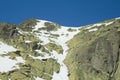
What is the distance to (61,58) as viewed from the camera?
118312 millimetres

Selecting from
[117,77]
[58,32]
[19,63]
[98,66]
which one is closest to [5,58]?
[19,63]

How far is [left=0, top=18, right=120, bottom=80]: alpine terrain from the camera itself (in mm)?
97125

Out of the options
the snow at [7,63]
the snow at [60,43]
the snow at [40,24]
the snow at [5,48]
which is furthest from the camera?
the snow at [40,24]

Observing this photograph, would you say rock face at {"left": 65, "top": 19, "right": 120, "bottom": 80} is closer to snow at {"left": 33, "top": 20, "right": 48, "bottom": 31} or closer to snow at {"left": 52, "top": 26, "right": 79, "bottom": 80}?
snow at {"left": 52, "top": 26, "right": 79, "bottom": 80}

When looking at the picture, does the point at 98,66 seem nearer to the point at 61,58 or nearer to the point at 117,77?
the point at 117,77

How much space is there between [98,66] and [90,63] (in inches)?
127

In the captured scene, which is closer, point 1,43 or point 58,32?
point 1,43

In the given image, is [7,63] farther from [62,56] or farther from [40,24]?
[40,24]

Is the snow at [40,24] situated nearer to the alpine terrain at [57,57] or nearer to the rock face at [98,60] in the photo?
the alpine terrain at [57,57]

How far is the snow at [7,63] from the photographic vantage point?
9597 centimetres

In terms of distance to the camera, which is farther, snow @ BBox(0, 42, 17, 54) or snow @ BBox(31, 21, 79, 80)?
snow @ BBox(0, 42, 17, 54)

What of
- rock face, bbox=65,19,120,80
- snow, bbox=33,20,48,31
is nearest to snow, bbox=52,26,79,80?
rock face, bbox=65,19,120,80

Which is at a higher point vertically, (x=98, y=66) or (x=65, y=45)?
(x=65, y=45)

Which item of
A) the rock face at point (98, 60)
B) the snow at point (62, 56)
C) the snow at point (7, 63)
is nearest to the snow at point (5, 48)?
the snow at point (7, 63)
